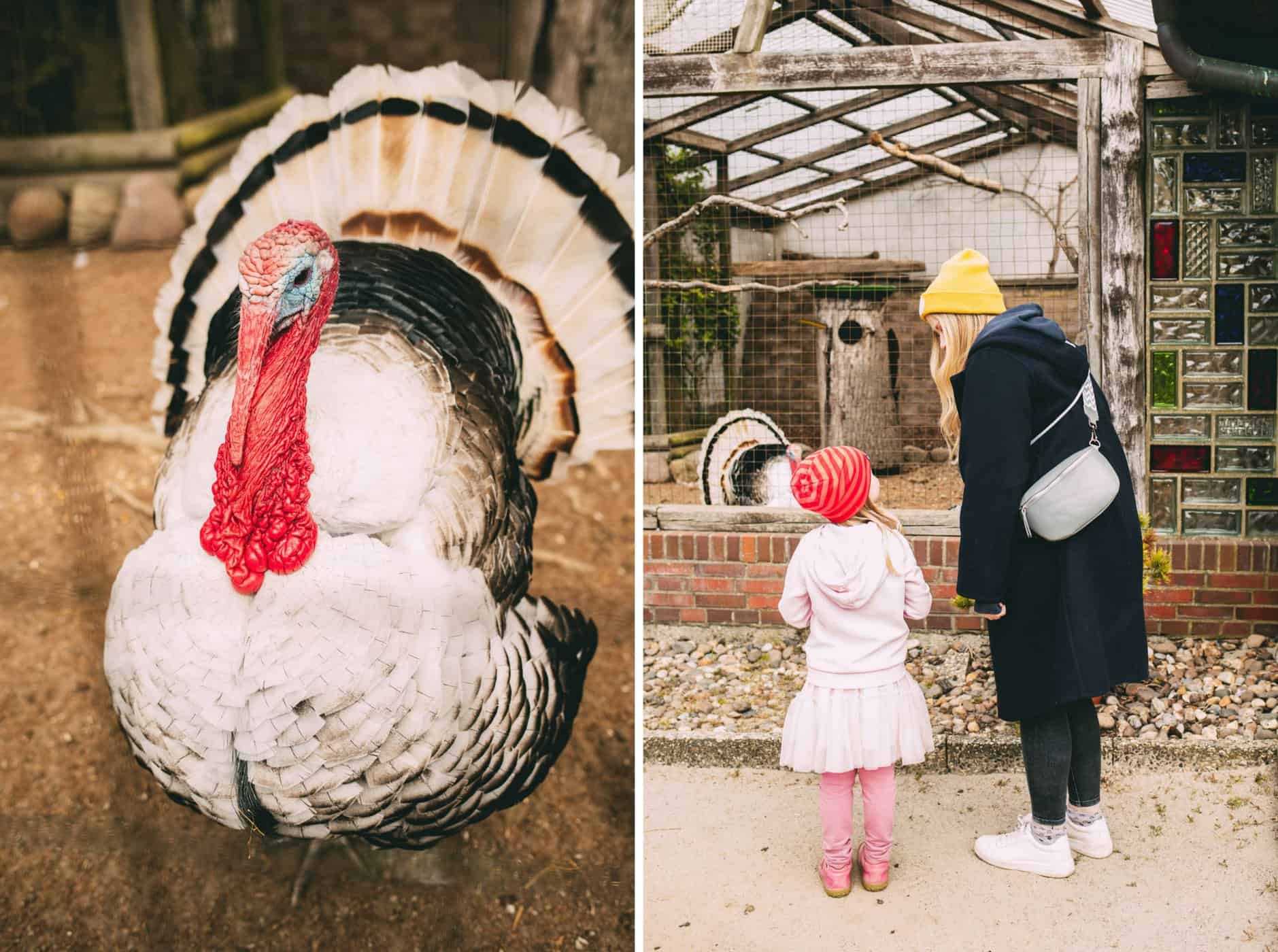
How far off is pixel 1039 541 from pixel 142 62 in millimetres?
1970

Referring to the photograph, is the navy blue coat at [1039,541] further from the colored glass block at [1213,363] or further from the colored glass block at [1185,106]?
the colored glass block at [1185,106]

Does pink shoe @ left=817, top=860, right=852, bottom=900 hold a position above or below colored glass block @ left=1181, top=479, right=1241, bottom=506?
below

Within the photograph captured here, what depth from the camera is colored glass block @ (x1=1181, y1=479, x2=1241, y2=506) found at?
11.8ft

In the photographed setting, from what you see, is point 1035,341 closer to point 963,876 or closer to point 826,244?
point 963,876

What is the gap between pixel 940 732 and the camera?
3.06 m

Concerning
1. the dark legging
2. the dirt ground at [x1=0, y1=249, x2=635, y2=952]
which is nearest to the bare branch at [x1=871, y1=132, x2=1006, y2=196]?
the dark legging

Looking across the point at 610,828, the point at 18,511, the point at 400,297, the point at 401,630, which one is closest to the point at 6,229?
the point at 18,511

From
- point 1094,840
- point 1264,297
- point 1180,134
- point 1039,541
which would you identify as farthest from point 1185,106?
point 1094,840

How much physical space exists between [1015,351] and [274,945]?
194cm

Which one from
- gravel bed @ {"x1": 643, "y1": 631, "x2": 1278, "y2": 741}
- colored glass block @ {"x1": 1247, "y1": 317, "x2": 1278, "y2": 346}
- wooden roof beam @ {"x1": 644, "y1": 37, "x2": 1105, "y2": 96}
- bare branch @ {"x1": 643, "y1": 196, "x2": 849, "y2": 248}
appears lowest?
gravel bed @ {"x1": 643, "y1": 631, "x2": 1278, "y2": 741}

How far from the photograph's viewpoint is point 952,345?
2412 millimetres

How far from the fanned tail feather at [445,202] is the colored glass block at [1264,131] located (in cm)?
264

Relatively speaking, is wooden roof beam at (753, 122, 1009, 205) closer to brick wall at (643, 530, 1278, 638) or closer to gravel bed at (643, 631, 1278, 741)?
brick wall at (643, 530, 1278, 638)

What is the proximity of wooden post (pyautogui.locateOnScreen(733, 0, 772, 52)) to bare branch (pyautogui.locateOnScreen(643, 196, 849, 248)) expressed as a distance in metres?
0.52
